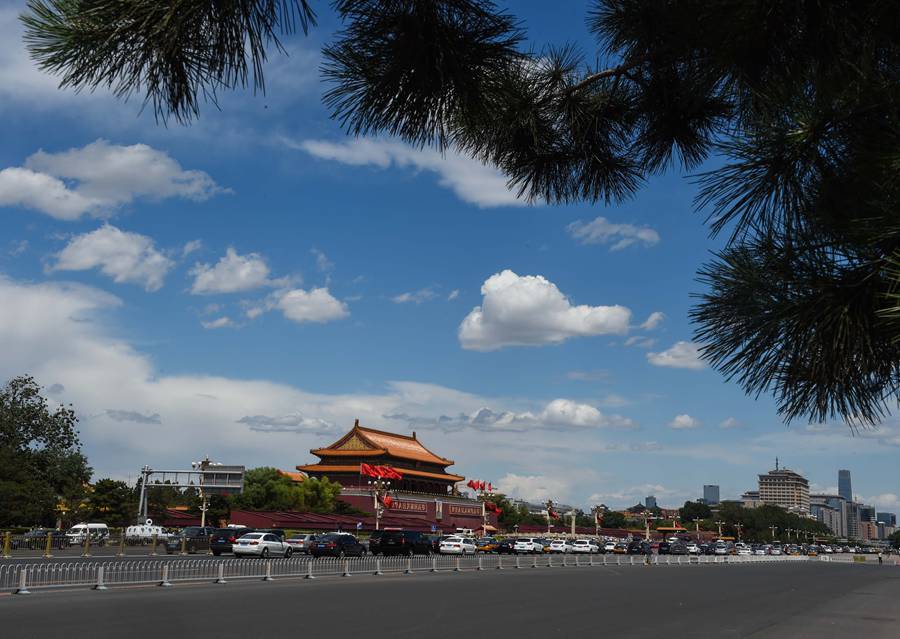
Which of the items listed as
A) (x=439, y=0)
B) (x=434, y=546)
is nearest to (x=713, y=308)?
(x=439, y=0)

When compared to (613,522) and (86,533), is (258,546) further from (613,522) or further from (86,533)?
(613,522)

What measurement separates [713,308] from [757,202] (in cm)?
67

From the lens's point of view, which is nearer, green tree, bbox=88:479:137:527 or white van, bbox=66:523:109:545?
white van, bbox=66:523:109:545

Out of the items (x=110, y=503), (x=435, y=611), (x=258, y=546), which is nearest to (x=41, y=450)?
(x=110, y=503)

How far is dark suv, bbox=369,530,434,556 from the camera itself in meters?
50.5

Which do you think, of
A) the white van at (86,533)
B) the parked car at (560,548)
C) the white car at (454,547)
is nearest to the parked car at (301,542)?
the white van at (86,533)

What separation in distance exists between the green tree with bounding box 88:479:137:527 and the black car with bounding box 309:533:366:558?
27508mm

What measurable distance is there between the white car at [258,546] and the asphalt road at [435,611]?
42.8ft

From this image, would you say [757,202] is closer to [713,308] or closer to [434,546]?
[713,308]

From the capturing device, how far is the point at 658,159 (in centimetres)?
703

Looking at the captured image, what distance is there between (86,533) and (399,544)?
18.0 metres

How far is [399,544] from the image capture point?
166 ft

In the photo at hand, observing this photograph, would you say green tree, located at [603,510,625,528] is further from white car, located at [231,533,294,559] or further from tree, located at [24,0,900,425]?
tree, located at [24,0,900,425]

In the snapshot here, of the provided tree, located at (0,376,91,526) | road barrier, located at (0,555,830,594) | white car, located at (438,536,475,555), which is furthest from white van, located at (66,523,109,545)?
white car, located at (438,536,475,555)
